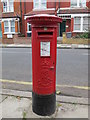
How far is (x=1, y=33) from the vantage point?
24.0m

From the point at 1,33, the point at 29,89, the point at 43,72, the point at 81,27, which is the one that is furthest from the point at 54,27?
the point at 1,33

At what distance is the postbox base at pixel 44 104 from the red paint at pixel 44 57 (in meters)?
0.08

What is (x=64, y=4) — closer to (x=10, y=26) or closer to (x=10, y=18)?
(x=10, y=18)

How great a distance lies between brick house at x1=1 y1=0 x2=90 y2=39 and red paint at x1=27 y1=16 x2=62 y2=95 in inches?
688

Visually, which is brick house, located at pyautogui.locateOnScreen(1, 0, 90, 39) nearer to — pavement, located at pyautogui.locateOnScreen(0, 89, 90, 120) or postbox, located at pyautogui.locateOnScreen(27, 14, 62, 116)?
pavement, located at pyautogui.locateOnScreen(0, 89, 90, 120)

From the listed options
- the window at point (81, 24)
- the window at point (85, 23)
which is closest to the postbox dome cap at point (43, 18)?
the window at point (81, 24)

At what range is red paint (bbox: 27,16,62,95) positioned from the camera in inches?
101

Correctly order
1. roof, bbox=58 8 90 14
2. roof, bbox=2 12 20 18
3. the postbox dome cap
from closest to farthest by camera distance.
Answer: the postbox dome cap
roof, bbox=58 8 90 14
roof, bbox=2 12 20 18

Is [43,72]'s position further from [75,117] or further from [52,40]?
[75,117]

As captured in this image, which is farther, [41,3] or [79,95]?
[41,3]

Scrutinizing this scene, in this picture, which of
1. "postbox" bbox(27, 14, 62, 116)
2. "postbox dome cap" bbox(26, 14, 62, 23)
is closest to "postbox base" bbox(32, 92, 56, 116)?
"postbox" bbox(27, 14, 62, 116)

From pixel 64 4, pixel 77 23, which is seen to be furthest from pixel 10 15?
pixel 77 23

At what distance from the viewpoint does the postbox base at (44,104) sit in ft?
9.39

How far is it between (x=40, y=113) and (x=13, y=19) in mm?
20932
